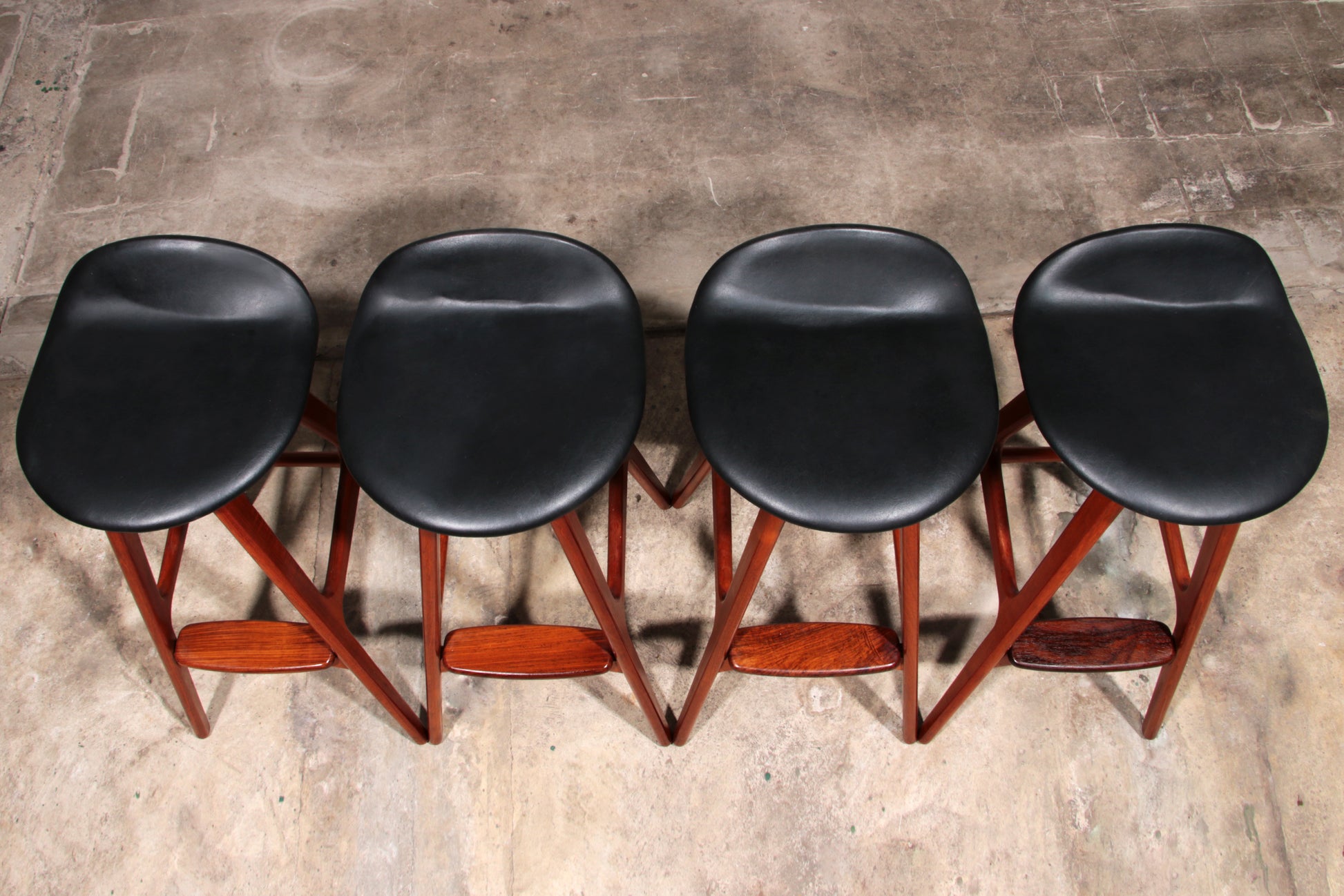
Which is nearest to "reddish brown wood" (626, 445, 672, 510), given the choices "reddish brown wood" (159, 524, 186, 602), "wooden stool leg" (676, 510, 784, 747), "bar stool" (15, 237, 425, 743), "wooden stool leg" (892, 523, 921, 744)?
"wooden stool leg" (676, 510, 784, 747)

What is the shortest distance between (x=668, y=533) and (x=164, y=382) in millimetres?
1234

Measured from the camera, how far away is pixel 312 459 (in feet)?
6.56

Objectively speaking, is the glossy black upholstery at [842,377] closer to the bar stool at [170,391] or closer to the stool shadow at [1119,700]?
the bar stool at [170,391]

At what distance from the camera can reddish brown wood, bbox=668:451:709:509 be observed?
1886 mm

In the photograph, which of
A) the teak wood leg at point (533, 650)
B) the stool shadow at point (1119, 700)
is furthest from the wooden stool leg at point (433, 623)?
the stool shadow at point (1119, 700)

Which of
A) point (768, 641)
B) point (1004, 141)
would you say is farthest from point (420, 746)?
point (1004, 141)

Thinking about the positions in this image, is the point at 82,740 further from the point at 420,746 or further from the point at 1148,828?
the point at 1148,828

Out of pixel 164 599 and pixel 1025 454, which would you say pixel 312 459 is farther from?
pixel 1025 454

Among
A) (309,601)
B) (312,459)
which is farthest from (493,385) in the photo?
(312,459)

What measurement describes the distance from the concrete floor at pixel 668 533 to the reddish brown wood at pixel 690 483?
73 mm

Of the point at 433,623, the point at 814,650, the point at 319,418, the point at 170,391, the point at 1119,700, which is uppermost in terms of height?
the point at 170,391

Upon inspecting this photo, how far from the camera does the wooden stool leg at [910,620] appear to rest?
1485 mm

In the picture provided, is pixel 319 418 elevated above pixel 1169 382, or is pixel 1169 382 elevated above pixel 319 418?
pixel 1169 382

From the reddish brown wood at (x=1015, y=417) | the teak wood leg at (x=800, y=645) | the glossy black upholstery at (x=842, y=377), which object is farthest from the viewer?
the reddish brown wood at (x=1015, y=417)
